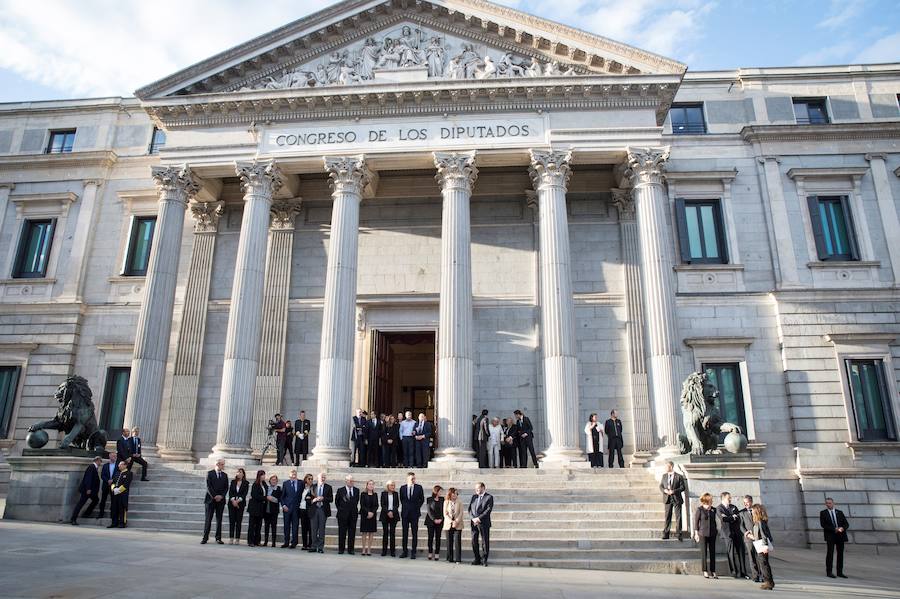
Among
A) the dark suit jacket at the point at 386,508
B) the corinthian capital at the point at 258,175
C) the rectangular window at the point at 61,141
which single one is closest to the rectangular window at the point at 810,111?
the corinthian capital at the point at 258,175

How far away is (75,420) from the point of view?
17719 millimetres

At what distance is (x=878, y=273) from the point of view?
23656 mm

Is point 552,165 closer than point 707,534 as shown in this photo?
No

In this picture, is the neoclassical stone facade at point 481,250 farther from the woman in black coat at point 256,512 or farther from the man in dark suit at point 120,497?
the woman in black coat at point 256,512

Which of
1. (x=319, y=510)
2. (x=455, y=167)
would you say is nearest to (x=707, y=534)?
(x=319, y=510)

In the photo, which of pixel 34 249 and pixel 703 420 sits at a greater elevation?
pixel 34 249

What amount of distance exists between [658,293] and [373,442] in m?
9.82

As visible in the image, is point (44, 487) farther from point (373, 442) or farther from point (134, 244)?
point (134, 244)

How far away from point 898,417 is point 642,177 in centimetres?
1150

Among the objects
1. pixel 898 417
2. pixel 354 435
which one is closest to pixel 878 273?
pixel 898 417

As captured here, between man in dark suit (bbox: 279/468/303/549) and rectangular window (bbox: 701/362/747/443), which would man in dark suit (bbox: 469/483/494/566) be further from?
rectangular window (bbox: 701/362/747/443)

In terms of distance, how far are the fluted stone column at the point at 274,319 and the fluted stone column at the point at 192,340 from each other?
2344 millimetres

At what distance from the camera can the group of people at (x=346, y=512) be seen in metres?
13.6

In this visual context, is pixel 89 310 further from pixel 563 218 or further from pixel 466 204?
pixel 563 218
